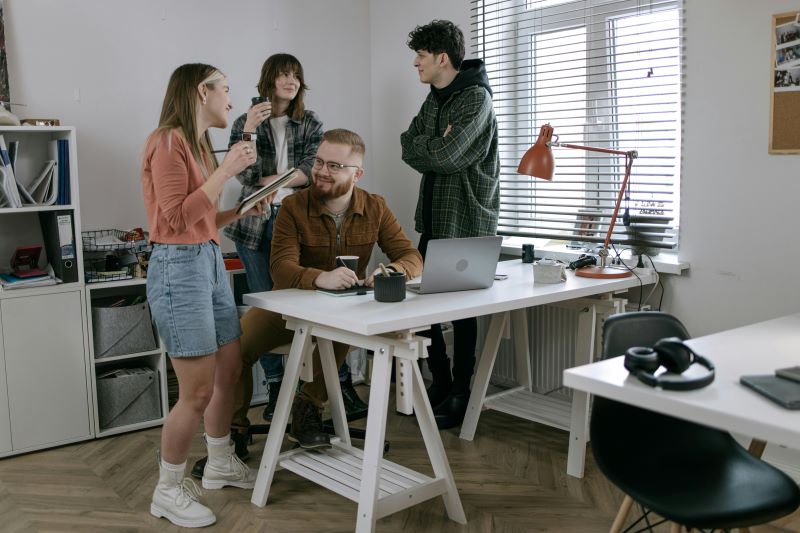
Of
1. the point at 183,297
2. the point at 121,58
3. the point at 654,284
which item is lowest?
the point at 654,284

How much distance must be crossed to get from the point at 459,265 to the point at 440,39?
1.28m

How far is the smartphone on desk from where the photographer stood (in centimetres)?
166

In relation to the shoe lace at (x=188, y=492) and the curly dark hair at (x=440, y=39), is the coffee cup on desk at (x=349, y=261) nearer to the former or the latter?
the shoe lace at (x=188, y=492)

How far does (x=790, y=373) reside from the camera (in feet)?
5.51

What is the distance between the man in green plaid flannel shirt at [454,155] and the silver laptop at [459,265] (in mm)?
817

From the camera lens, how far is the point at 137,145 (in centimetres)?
393

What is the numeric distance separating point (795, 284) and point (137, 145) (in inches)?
117

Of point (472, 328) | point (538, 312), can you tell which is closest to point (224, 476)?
point (472, 328)

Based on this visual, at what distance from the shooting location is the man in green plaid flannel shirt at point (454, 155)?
357 cm

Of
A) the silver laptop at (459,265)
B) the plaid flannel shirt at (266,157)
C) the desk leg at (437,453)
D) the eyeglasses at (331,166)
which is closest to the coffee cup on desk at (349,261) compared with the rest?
the silver laptop at (459,265)

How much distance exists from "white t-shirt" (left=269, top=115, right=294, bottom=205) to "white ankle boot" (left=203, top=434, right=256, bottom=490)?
1253mm

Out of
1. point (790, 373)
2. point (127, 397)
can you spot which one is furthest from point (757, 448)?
point (127, 397)

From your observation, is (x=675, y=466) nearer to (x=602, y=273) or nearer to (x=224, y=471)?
(x=602, y=273)

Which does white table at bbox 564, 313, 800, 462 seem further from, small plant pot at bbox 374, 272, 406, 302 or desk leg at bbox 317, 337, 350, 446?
desk leg at bbox 317, 337, 350, 446
